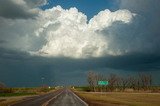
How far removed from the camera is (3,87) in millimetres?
150375
